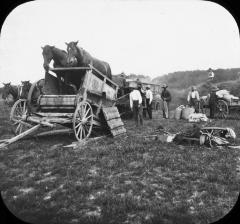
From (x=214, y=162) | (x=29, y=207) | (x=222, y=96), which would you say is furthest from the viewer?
(x=222, y=96)

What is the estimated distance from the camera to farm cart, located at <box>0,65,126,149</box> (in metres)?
10.2

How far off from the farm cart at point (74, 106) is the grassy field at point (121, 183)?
1.30 m

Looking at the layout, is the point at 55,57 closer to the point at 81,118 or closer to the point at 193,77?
the point at 81,118

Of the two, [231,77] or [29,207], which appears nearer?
[29,207]

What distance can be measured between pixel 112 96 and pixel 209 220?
9594mm

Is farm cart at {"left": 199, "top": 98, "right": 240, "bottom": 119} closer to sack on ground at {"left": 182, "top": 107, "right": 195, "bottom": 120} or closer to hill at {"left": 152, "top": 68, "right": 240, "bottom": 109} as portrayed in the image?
sack on ground at {"left": 182, "top": 107, "right": 195, "bottom": 120}

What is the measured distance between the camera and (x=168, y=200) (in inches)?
199

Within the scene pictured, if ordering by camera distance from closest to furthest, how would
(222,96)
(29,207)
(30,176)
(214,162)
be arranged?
(29,207) → (30,176) → (214,162) → (222,96)

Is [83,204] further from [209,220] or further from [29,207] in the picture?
[209,220]

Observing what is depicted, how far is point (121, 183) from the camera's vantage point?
5996mm

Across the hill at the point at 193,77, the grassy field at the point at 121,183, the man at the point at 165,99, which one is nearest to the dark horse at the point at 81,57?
the grassy field at the point at 121,183

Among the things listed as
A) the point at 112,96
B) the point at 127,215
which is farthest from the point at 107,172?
the point at 112,96

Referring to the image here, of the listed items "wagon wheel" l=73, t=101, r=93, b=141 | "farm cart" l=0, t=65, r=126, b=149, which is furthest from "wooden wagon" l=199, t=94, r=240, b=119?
"wagon wheel" l=73, t=101, r=93, b=141

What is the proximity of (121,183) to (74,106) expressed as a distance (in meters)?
4.99
